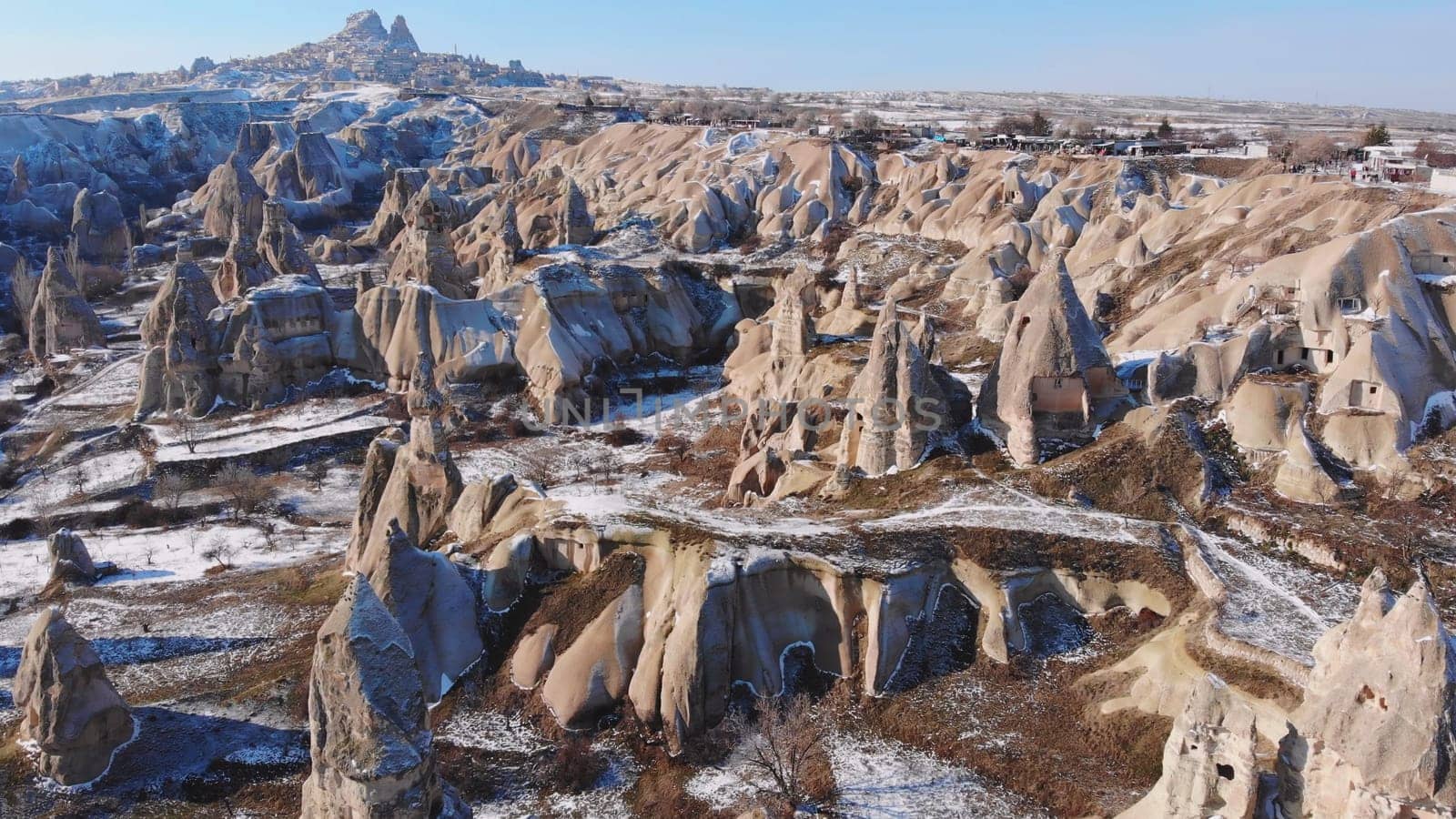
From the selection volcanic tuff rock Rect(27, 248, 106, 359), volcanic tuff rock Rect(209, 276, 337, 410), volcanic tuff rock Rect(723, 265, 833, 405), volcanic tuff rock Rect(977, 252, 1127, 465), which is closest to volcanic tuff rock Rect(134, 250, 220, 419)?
volcanic tuff rock Rect(209, 276, 337, 410)

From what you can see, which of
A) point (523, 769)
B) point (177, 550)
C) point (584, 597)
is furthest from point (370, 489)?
point (523, 769)

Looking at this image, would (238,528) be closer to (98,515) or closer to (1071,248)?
(98,515)

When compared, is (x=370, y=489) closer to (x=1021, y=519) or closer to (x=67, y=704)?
(x=67, y=704)

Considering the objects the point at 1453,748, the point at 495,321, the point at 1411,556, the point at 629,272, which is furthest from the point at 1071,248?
the point at 1453,748

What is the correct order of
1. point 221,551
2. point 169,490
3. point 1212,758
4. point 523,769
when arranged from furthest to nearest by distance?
point 169,490
point 221,551
point 523,769
point 1212,758

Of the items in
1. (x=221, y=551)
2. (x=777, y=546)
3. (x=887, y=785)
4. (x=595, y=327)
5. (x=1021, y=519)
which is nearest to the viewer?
(x=887, y=785)

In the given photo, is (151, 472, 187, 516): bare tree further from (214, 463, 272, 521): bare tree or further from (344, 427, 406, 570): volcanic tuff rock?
(344, 427, 406, 570): volcanic tuff rock
